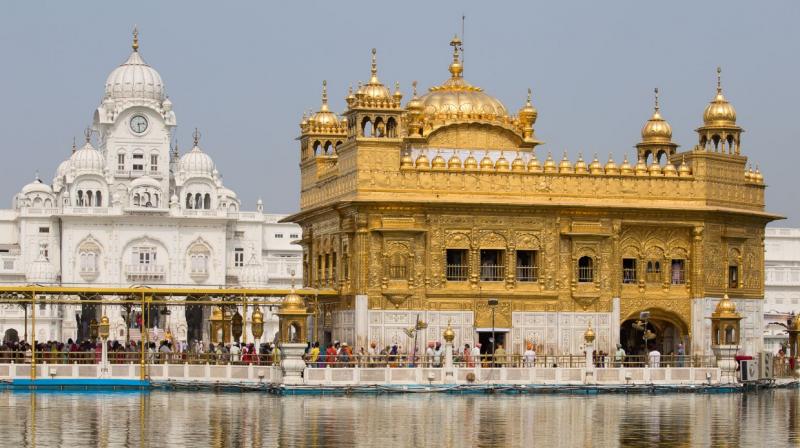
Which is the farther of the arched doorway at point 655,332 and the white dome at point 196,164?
the white dome at point 196,164

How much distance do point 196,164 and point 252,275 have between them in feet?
32.1

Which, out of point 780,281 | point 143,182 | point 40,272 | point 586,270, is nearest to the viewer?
point 586,270

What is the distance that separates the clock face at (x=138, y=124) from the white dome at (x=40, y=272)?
1184cm

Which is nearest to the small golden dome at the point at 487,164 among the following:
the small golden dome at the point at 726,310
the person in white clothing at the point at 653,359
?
the person in white clothing at the point at 653,359

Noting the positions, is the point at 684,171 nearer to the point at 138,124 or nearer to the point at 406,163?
the point at 406,163

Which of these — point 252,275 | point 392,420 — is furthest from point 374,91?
point 252,275

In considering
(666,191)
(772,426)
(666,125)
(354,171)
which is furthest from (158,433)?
(666,125)

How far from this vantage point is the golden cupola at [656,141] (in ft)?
172

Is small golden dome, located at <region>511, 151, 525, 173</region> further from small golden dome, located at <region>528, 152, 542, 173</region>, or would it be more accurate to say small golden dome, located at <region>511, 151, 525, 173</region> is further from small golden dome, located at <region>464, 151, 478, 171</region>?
small golden dome, located at <region>464, 151, 478, 171</region>

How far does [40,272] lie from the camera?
319ft

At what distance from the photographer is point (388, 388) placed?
40.4 meters

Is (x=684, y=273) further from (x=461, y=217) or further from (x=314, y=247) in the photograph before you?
(x=314, y=247)

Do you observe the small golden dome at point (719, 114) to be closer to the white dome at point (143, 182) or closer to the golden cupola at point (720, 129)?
the golden cupola at point (720, 129)

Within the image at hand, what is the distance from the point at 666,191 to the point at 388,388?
11748mm
